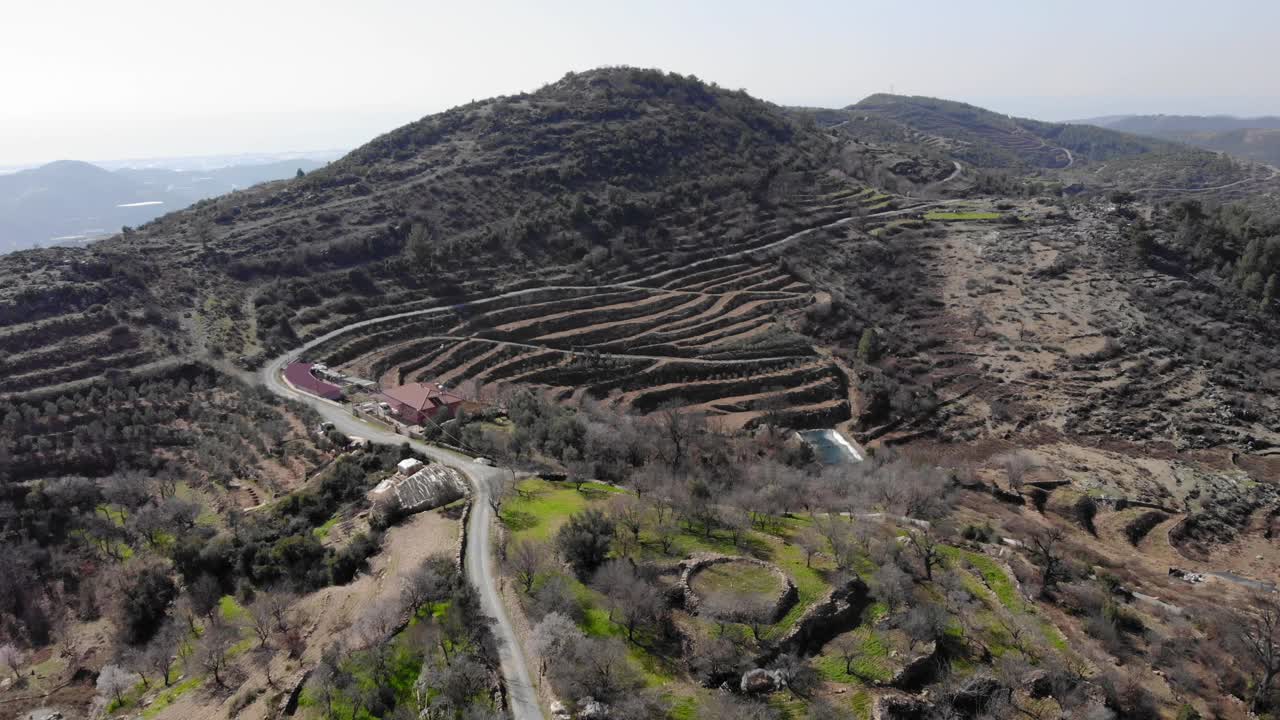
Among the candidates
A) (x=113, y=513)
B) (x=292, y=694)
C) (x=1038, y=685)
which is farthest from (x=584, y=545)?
(x=113, y=513)

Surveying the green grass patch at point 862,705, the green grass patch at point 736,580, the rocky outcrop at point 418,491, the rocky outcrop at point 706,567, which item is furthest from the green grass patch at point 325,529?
the green grass patch at point 862,705

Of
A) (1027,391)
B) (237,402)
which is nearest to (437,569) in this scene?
(237,402)

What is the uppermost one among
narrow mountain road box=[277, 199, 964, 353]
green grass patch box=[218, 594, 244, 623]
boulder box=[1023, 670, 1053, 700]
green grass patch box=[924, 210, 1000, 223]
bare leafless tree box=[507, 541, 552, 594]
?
green grass patch box=[924, 210, 1000, 223]

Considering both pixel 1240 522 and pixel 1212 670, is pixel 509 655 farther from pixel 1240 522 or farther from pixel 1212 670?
pixel 1240 522

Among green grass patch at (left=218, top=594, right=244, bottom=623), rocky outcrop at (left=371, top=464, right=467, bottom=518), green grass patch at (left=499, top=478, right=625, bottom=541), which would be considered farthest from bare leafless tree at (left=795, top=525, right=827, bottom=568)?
green grass patch at (left=218, top=594, right=244, bottom=623)

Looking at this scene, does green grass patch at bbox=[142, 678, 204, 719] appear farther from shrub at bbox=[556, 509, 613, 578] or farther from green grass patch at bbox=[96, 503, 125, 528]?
green grass patch at bbox=[96, 503, 125, 528]

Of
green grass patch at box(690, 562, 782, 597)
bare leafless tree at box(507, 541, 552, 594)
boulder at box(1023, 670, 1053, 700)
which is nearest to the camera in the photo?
boulder at box(1023, 670, 1053, 700)

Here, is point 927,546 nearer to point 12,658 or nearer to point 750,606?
point 750,606
